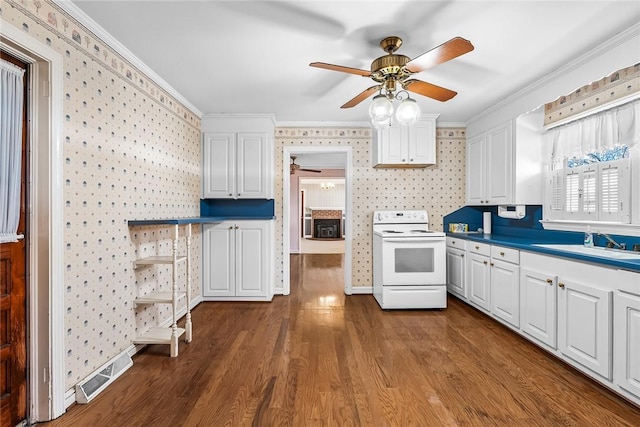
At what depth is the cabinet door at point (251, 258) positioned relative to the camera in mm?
3908

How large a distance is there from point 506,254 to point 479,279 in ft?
1.90

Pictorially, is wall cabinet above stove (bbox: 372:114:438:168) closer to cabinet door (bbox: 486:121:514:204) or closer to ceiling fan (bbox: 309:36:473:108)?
cabinet door (bbox: 486:121:514:204)

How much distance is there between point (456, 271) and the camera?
3.89m

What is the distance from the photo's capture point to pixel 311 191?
1180cm

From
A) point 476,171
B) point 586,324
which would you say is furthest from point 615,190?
point 476,171

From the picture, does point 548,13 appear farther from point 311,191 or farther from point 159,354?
point 311,191

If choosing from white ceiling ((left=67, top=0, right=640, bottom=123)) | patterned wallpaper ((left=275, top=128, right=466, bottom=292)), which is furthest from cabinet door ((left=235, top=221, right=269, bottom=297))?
white ceiling ((left=67, top=0, right=640, bottom=123))

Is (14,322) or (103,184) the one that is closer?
(14,322)

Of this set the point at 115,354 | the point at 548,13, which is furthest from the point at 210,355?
the point at 548,13

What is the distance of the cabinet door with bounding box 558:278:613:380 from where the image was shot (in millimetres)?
1949

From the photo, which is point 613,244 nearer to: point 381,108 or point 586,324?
point 586,324

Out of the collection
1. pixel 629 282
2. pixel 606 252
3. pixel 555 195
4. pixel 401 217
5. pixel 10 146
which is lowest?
pixel 629 282

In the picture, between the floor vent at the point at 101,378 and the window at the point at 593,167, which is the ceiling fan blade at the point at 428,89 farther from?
the floor vent at the point at 101,378

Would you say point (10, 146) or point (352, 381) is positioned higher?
point (10, 146)
